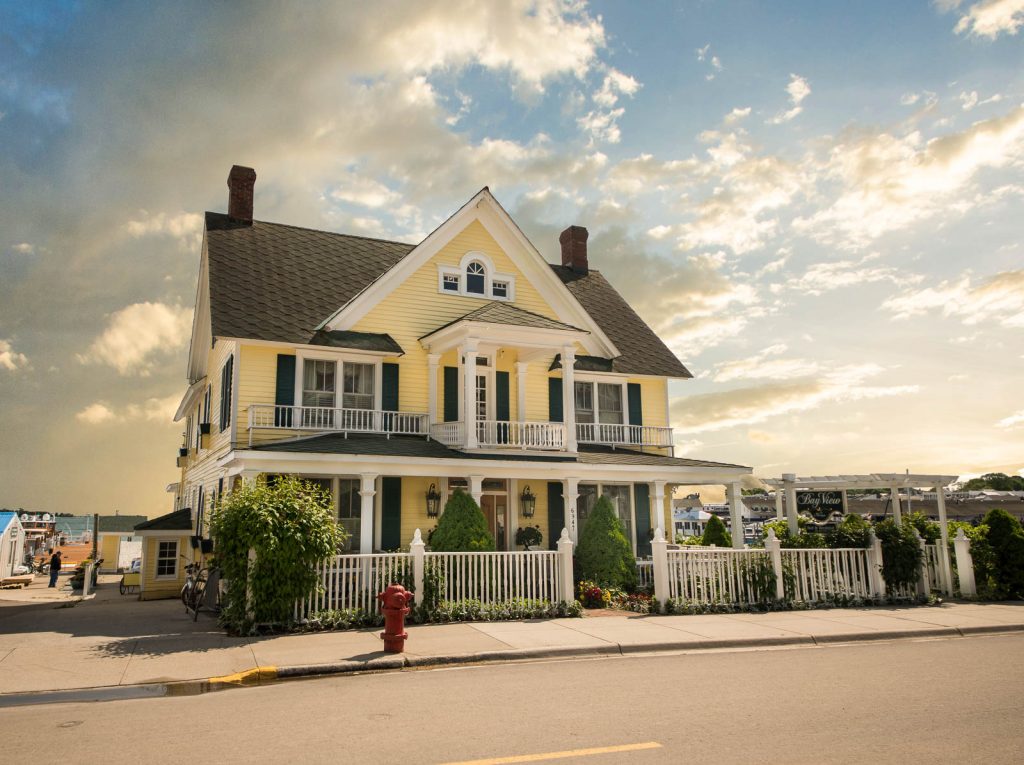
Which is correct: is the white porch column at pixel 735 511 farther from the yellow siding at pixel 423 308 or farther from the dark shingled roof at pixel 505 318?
the yellow siding at pixel 423 308

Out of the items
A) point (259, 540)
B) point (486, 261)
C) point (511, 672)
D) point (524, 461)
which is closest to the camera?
point (511, 672)

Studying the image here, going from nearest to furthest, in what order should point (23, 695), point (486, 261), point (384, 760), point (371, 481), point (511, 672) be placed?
point (384, 760)
point (23, 695)
point (511, 672)
point (371, 481)
point (486, 261)

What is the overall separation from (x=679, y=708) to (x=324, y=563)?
7.48m

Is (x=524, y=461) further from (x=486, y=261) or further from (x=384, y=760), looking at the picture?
(x=384, y=760)

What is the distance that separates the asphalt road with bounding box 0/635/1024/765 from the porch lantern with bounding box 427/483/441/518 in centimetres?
907

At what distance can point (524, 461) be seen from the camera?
18.4 metres

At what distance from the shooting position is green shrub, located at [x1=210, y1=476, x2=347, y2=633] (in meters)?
12.5

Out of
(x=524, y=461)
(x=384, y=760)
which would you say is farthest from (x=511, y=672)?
(x=524, y=461)

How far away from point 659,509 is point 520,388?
16.6 ft

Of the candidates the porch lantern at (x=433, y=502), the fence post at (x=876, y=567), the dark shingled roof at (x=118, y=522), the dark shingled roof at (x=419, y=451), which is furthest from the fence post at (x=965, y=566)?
the dark shingled roof at (x=118, y=522)

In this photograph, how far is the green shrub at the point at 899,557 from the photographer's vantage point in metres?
16.7

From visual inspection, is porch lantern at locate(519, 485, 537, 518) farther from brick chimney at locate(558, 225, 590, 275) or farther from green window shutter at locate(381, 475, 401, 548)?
brick chimney at locate(558, 225, 590, 275)

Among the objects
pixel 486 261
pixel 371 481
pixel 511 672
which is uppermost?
pixel 486 261

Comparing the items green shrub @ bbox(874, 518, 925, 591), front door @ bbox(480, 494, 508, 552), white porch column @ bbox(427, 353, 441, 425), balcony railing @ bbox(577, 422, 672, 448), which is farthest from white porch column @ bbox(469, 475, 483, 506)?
green shrub @ bbox(874, 518, 925, 591)
